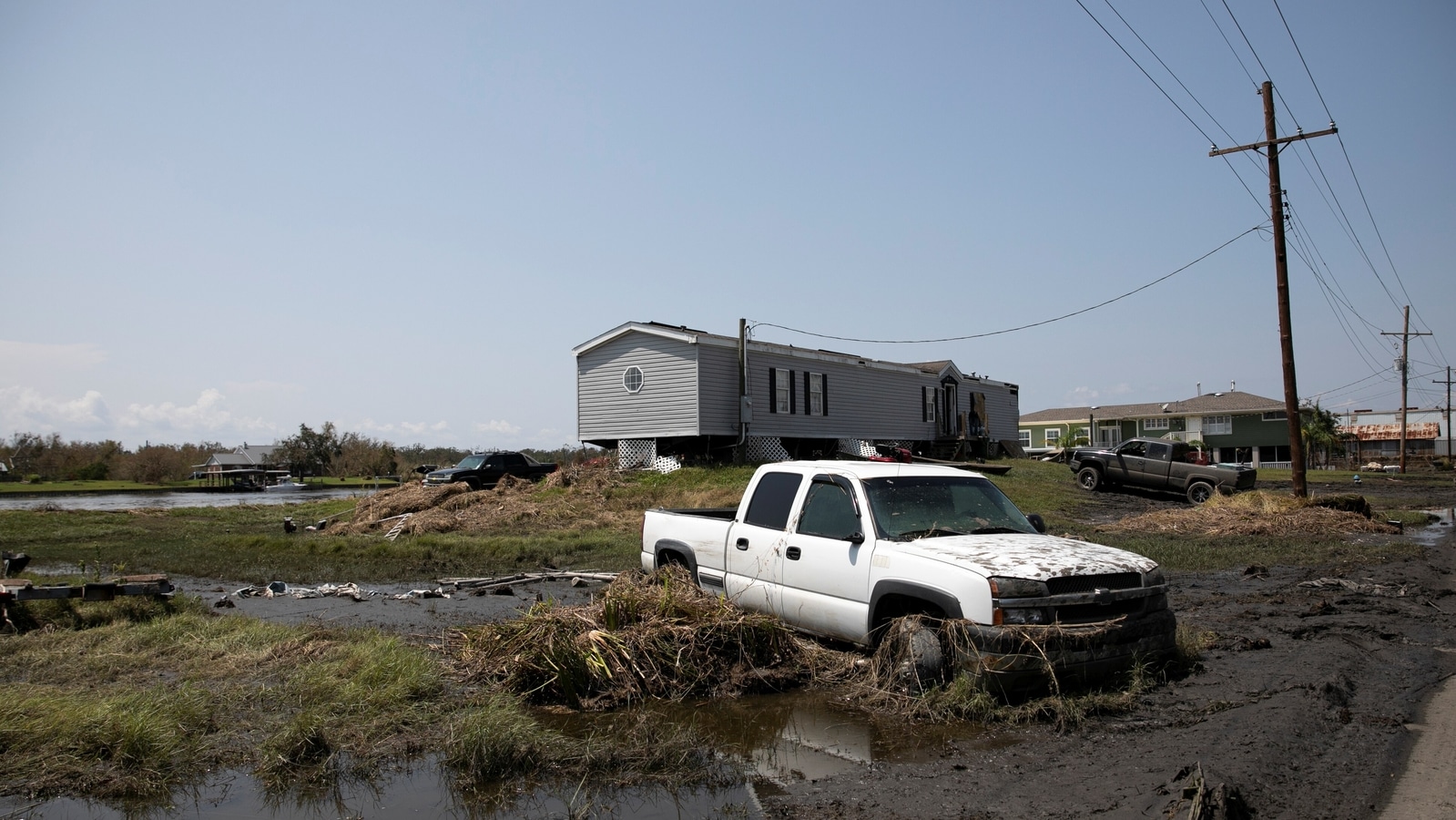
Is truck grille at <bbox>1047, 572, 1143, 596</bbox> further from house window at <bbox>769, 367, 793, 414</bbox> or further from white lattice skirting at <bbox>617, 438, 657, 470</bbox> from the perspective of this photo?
house window at <bbox>769, 367, 793, 414</bbox>

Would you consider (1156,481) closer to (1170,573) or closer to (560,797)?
(1170,573)

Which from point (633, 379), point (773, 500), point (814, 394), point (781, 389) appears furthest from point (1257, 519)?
point (633, 379)

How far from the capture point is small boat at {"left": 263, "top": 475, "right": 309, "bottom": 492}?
57625mm

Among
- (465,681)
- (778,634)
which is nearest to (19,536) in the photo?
(465,681)

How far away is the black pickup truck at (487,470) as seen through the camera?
1148 inches

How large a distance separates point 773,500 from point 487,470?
23467 mm

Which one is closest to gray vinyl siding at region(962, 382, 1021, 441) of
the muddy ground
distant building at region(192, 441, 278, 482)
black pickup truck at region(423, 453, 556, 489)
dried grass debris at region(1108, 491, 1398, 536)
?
black pickup truck at region(423, 453, 556, 489)

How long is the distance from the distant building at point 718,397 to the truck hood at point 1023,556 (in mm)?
22559

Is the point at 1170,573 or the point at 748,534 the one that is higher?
the point at 748,534

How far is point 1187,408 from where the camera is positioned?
64.4 metres

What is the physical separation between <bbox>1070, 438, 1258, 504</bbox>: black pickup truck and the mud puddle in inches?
870

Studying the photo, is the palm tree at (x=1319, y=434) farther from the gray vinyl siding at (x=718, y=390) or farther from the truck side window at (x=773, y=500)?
the truck side window at (x=773, y=500)

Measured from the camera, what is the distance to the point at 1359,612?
377 inches

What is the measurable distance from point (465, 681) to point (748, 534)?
2609 mm
